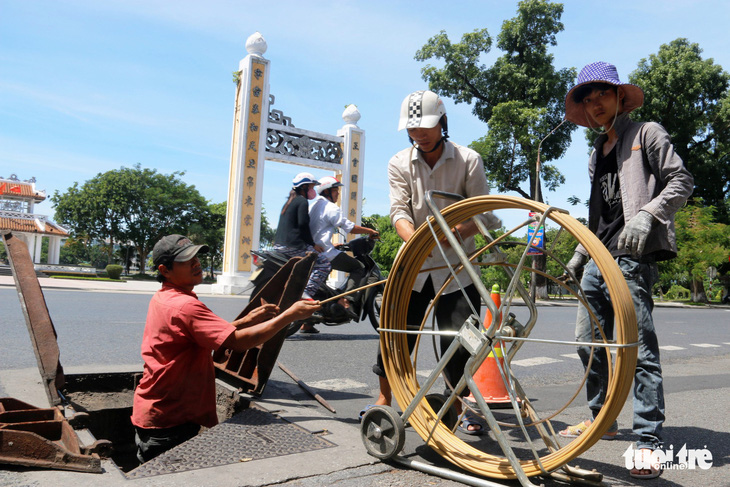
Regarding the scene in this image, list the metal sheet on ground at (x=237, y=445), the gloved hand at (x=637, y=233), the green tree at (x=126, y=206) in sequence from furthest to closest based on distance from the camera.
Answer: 1. the green tree at (x=126, y=206)
2. the gloved hand at (x=637, y=233)
3. the metal sheet on ground at (x=237, y=445)

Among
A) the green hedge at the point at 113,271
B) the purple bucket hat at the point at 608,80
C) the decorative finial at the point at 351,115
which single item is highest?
the decorative finial at the point at 351,115

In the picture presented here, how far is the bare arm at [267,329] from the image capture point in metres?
2.54

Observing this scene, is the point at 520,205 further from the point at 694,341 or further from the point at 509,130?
the point at 509,130

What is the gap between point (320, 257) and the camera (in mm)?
6816

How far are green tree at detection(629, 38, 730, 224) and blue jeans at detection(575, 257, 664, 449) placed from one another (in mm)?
30069

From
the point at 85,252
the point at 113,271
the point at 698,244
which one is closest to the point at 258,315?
the point at 113,271

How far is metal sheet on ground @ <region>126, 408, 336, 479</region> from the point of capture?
92.0 inches

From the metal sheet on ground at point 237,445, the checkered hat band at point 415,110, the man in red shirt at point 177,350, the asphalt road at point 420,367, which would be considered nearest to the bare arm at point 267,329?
the man in red shirt at point 177,350

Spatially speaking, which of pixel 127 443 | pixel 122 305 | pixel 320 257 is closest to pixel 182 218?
pixel 122 305

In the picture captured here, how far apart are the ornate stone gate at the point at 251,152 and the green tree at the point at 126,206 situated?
25146mm

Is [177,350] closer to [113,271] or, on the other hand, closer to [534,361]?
[534,361]

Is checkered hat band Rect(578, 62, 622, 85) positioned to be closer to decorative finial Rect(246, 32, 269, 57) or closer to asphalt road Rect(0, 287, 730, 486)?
asphalt road Rect(0, 287, 730, 486)

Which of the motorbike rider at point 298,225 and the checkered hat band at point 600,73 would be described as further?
the motorbike rider at point 298,225

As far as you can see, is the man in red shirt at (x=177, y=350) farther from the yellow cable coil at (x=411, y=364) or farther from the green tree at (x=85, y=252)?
the green tree at (x=85, y=252)
